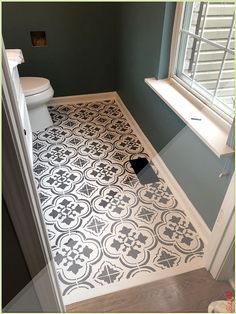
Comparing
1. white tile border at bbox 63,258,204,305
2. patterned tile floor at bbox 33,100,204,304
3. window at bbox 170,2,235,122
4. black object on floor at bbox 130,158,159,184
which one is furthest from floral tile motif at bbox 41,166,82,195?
window at bbox 170,2,235,122

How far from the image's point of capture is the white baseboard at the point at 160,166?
1.57 m

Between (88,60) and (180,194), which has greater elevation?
(88,60)

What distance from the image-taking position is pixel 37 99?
2209mm

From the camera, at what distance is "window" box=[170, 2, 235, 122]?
1.28m

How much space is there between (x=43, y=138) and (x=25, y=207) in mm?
1742

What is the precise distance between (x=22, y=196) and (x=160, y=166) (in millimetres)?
1460

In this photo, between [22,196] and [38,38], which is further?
[38,38]

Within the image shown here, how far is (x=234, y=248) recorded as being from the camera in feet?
3.84

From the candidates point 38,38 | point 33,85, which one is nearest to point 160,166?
point 33,85

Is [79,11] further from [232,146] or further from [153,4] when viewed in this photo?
[232,146]

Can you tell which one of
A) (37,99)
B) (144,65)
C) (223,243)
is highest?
(144,65)

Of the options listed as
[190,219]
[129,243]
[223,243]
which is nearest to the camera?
[223,243]

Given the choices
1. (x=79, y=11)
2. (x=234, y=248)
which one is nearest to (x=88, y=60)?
(x=79, y=11)

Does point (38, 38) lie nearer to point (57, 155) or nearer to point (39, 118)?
point (39, 118)
